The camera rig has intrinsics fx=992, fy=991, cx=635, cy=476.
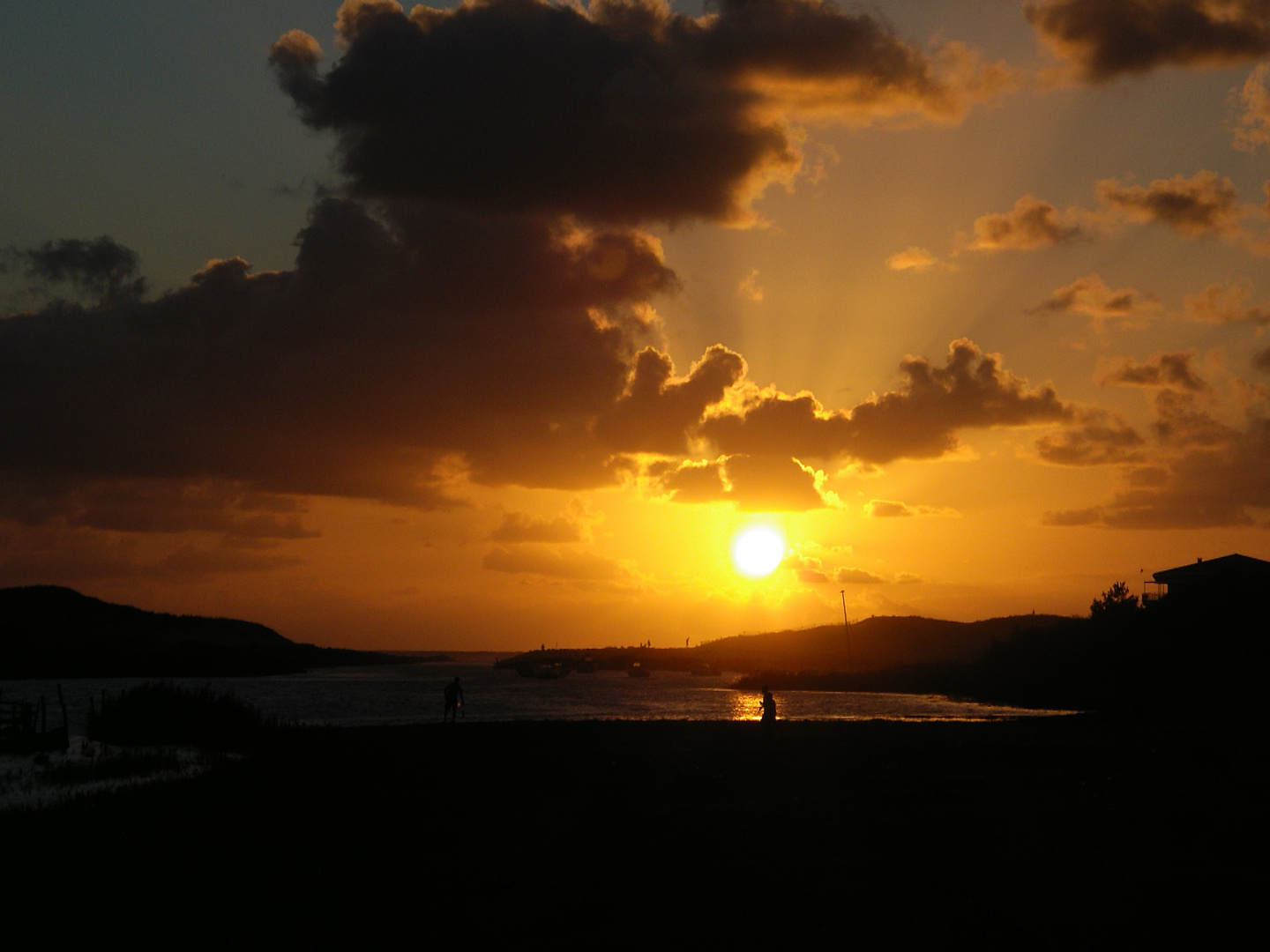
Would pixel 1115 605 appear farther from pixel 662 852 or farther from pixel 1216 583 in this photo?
pixel 662 852

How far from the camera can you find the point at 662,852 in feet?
54.6

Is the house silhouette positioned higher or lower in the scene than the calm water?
higher

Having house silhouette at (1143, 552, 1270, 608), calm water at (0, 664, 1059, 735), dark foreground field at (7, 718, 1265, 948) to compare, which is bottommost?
calm water at (0, 664, 1059, 735)

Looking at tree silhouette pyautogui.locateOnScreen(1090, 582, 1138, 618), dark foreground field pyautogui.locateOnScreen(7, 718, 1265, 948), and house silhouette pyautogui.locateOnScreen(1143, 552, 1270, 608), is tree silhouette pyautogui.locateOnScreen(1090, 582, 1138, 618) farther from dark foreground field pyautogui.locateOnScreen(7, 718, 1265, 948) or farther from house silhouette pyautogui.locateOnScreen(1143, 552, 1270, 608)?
dark foreground field pyautogui.locateOnScreen(7, 718, 1265, 948)

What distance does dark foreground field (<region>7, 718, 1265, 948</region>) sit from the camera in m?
12.4

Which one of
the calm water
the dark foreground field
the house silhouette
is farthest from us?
the house silhouette

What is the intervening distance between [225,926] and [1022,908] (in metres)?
10.2

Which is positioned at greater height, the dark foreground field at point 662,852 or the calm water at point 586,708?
the dark foreground field at point 662,852

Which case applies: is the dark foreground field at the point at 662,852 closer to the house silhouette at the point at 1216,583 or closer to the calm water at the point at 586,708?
the calm water at the point at 586,708

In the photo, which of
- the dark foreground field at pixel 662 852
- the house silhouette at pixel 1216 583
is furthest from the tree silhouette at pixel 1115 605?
the dark foreground field at pixel 662 852

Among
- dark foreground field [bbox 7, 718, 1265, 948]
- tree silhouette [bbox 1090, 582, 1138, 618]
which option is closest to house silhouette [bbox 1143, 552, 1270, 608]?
tree silhouette [bbox 1090, 582, 1138, 618]

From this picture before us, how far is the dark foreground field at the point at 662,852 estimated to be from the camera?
40.6ft

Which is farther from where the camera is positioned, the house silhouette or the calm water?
the house silhouette

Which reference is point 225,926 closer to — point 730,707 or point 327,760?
point 327,760
